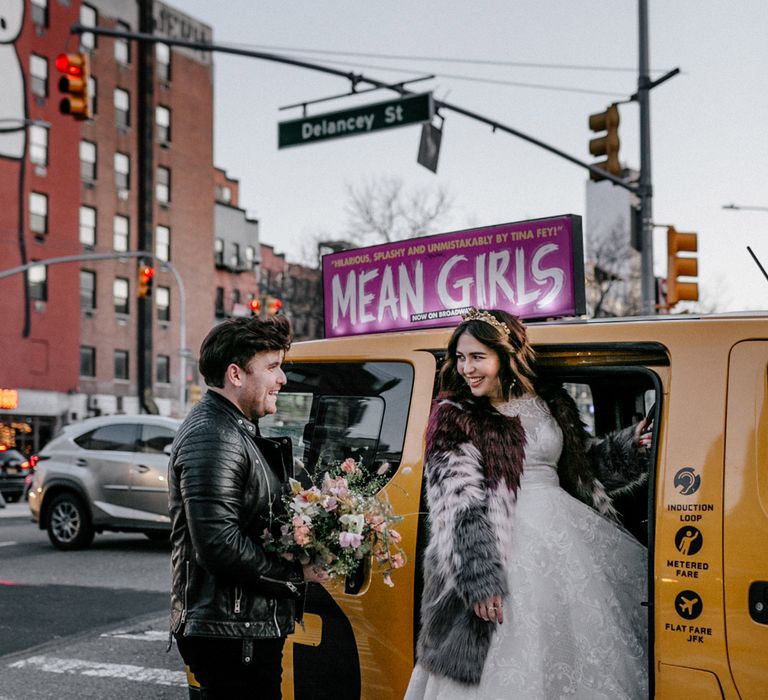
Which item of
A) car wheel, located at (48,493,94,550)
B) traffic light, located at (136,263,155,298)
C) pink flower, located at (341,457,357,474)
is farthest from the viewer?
traffic light, located at (136,263,155,298)

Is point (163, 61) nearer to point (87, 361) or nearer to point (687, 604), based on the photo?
point (87, 361)

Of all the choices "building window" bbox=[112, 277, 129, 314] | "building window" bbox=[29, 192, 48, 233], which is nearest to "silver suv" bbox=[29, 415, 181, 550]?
"building window" bbox=[29, 192, 48, 233]

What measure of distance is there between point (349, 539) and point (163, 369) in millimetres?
42384

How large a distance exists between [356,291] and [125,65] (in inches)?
1618

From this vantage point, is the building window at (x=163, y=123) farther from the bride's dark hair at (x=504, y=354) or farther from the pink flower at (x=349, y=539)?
the pink flower at (x=349, y=539)

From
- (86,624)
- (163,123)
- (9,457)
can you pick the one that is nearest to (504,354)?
(86,624)

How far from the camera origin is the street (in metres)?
5.87

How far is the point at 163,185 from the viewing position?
145ft

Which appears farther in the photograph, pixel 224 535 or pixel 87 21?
pixel 87 21

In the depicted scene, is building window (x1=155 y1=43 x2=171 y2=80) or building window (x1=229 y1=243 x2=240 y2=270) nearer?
building window (x1=155 y1=43 x2=171 y2=80)

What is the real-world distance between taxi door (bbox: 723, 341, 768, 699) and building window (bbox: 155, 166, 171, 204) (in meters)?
42.6

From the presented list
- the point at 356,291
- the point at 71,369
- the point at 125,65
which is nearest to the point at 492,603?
the point at 356,291

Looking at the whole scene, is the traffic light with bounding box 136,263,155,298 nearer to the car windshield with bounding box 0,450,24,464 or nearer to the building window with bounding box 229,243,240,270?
the car windshield with bounding box 0,450,24,464

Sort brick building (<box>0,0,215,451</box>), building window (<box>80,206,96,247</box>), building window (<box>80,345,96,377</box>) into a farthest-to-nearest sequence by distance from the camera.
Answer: building window (<box>80,345,96,377</box>) < building window (<box>80,206,96,247</box>) < brick building (<box>0,0,215,451</box>)
